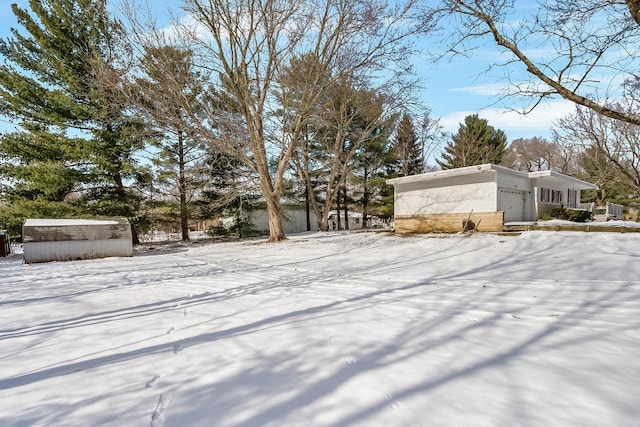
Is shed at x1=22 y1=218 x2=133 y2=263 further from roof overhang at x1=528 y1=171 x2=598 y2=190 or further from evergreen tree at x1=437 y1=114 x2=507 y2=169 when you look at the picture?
evergreen tree at x1=437 y1=114 x2=507 y2=169

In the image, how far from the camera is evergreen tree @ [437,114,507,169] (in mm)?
28984

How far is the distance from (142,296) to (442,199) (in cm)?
1472

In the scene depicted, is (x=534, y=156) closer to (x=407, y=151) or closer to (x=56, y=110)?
(x=407, y=151)

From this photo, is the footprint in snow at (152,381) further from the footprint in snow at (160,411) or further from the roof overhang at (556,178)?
the roof overhang at (556,178)

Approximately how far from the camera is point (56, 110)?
1488 centimetres

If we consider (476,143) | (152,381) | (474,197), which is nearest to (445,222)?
(474,197)

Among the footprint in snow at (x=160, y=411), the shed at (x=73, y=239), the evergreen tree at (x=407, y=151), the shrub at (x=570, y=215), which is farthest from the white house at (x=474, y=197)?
the footprint in snow at (x=160, y=411)

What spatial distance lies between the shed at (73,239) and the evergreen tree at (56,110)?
11.9 ft

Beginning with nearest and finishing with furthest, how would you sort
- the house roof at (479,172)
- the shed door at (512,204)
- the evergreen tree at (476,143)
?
the house roof at (479,172) < the shed door at (512,204) < the evergreen tree at (476,143)

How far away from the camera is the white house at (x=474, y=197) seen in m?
14.4

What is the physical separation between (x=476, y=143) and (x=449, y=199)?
1617 centimetres

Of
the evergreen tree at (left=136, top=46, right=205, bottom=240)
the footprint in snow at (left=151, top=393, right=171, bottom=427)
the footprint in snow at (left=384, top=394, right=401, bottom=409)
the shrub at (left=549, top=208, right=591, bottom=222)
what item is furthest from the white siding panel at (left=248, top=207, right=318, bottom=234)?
the footprint in snow at (left=384, top=394, right=401, bottom=409)

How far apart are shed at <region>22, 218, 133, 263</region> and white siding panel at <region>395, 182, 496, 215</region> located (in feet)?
44.0

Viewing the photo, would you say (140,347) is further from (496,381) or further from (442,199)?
(442,199)
